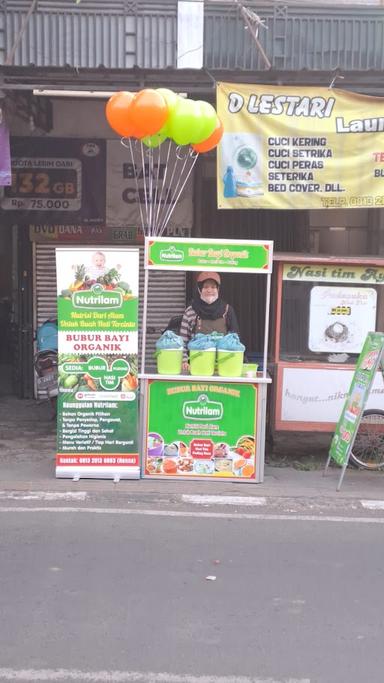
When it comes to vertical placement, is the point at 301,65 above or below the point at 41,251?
above

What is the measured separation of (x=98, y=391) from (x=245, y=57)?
12.9 ft

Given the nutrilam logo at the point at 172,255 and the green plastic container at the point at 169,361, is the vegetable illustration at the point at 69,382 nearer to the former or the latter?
the green plastic container at the point at 169,361

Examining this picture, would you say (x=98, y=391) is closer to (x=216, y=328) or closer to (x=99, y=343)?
(x=99, y=343)

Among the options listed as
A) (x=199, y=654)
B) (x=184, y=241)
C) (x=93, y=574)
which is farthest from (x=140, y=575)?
(x=184, y=241)

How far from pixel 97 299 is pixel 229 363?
135 cm

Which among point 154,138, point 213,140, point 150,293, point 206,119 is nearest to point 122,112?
point 154,138

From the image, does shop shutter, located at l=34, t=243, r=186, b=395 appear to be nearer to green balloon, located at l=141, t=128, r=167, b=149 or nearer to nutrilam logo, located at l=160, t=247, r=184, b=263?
green balloon, located at l=141, t=128, r=167, b=149

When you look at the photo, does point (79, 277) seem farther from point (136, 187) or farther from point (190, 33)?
point (136, 187)

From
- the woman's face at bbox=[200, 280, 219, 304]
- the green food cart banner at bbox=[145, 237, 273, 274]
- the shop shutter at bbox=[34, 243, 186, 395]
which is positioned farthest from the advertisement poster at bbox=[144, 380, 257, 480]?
the shop shutter at bbox=[34, 243, 186, 395]

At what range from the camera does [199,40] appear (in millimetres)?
7254

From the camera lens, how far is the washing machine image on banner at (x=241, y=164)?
7.12 meters

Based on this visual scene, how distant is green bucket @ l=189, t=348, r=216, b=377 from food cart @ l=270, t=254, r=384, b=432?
107 centimetres

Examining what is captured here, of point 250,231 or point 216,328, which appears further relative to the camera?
point 250,231

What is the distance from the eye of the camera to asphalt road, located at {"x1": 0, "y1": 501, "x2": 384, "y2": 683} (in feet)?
10.8
